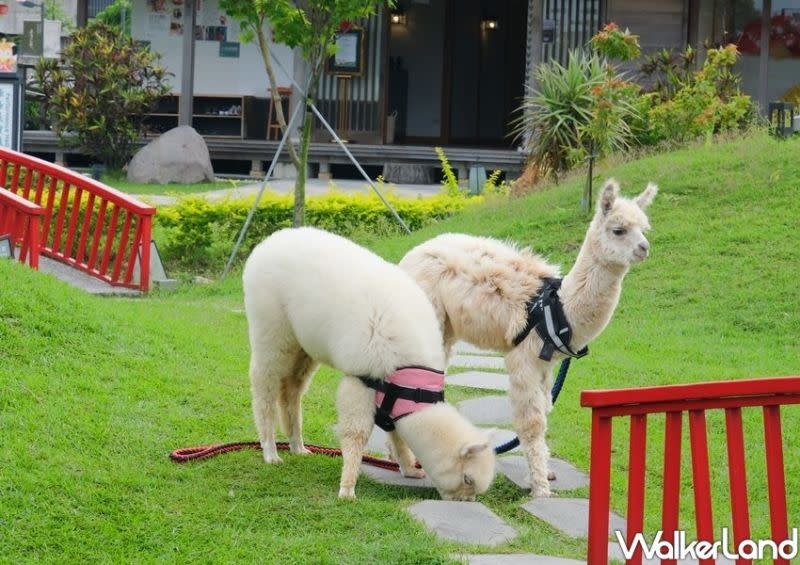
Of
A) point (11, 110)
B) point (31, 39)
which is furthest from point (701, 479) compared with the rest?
point (31, 39)

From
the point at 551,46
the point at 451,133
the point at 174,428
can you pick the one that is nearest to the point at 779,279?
the point at 174,428

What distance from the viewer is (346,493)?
19.1 ft

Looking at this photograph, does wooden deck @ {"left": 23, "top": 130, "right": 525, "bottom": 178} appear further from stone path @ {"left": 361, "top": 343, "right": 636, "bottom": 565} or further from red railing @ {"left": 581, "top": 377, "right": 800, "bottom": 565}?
red railing @ {"left": 581, "top": 377, "right": 800, "bottom": 565}

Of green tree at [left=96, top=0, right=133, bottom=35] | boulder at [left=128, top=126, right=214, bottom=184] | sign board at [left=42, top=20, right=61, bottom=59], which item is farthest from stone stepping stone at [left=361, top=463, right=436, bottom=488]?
green tree at [left=96, top=0, right=133, bottom=35]

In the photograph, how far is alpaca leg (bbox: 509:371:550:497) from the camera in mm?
6277

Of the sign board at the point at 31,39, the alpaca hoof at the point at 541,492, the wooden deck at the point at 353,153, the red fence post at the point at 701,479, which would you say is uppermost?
the sign board at the point at 31,39

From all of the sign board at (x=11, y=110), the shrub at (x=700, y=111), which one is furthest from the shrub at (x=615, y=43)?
the sign board at (x=11, y=110)

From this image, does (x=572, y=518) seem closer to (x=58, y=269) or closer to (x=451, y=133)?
(x=58, y=269)

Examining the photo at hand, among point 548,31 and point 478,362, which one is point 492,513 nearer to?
point 478,362

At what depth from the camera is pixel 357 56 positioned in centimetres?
2256

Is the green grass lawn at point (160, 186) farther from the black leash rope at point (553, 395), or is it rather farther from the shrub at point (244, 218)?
the black leash rope at point (553, 395)

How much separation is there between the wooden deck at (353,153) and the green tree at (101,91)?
0.57m

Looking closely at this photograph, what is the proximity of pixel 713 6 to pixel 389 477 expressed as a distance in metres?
16.6

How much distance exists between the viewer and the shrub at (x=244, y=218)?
14.4m
